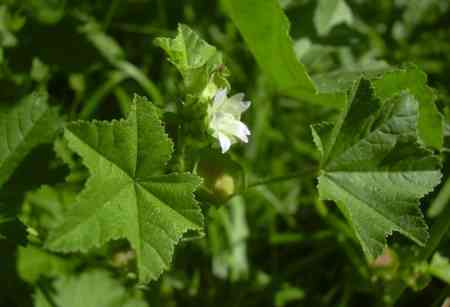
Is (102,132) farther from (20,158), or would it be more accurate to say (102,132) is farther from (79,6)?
(79,6)

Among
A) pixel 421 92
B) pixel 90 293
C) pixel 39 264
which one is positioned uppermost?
pixel 421 92

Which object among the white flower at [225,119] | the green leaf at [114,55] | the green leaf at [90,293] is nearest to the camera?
the white flower at [225,119]

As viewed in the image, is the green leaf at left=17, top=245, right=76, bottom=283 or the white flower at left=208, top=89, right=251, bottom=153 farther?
the green leaf at left=17, top=245, right=76, bottom=283

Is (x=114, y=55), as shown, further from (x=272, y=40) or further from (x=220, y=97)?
(x=220, y=97)

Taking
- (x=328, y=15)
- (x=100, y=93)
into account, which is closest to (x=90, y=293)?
(x=100, y=93)

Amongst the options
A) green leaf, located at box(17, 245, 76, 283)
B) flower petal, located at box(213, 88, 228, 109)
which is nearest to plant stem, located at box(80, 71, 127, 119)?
green leaf, located at box(17, 245, 76, 283)

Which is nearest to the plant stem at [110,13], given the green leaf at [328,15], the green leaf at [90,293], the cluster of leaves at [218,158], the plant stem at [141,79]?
the cluster of leaves at [218,158]

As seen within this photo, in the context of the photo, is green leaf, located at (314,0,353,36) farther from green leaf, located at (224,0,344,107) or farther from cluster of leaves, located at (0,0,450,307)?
green leaf, located at (224,0,344,107)

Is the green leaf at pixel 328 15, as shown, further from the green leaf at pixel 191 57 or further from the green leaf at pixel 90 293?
the green leaf at pixel 90 293
